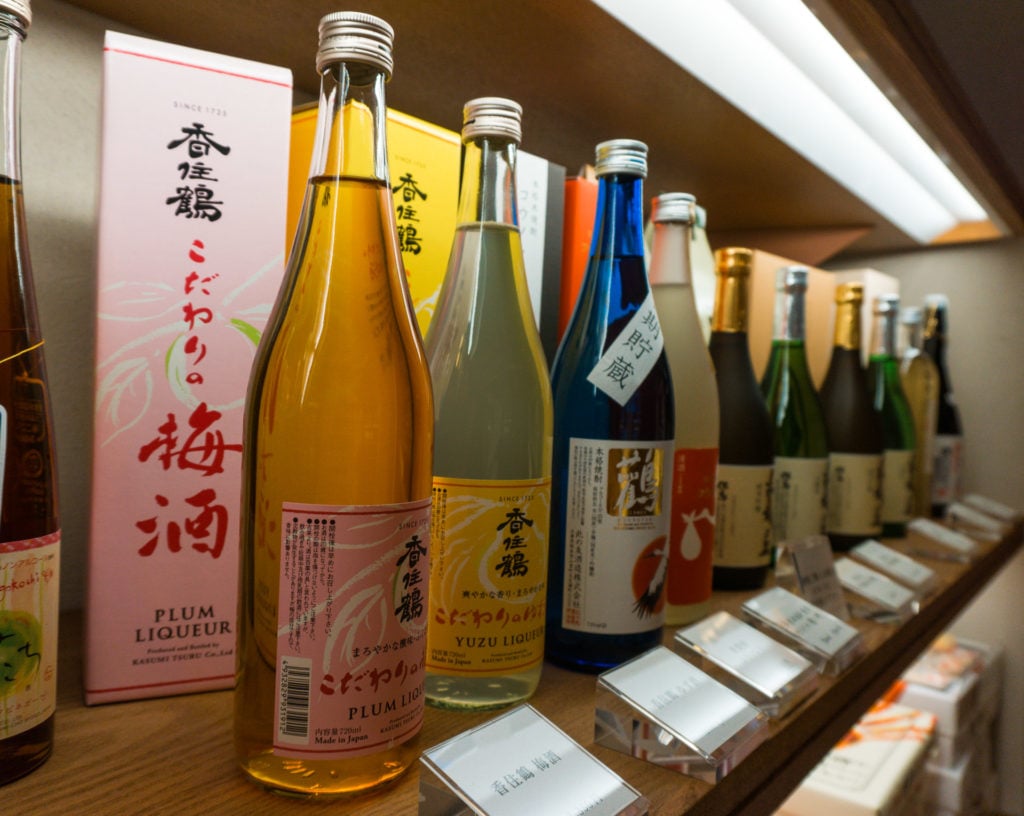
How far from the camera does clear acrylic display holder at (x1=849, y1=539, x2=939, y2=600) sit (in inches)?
30.6

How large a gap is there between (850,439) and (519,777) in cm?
91

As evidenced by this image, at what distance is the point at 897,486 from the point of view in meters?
1.11

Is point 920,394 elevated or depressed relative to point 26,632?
elevated

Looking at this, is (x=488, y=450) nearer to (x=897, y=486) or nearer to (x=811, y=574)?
(x=811, y=574)

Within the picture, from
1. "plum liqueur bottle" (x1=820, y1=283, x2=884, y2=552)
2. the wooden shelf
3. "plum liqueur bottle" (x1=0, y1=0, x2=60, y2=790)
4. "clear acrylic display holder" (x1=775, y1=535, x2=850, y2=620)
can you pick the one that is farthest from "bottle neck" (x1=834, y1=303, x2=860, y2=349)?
"plum liqueur bottle" (x1=0, y1=0, x2=60, y2=790)

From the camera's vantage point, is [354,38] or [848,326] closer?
[354,38]

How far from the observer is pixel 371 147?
12.8 inches

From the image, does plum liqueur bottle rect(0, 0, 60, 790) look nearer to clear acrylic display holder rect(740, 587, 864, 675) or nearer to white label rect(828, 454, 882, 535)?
clear acrylic display holder rect(740, 587, 864, 675)

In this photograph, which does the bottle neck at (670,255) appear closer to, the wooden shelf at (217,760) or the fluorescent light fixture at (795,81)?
the fluorescent light fixture at (795,81)

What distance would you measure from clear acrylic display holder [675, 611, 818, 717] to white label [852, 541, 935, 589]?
366 mm

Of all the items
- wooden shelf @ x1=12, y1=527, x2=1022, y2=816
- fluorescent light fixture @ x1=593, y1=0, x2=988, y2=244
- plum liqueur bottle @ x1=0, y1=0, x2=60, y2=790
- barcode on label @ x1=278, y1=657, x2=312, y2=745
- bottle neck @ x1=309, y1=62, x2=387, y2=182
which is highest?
fluorescent light fixture @ x1=593, y1=0, x2=988, y2=244

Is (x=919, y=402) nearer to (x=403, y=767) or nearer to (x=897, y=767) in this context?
(x=897, y=767)

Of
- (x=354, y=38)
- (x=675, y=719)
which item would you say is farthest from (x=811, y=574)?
(x=354, y=38)

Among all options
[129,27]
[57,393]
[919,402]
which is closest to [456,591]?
[57,393]
